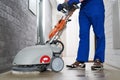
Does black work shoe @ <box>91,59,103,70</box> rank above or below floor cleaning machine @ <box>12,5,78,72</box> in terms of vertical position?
below

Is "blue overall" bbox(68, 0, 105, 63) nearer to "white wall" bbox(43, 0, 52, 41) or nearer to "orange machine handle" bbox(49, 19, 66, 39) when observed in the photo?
"orange machine handle" bbox(49, 19, 66, 39)

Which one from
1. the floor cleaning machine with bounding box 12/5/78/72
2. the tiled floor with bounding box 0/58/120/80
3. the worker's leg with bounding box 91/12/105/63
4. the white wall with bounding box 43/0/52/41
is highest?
the white wall with bounding box 43/0/52/41

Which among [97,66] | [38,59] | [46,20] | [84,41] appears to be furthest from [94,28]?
[46,20]

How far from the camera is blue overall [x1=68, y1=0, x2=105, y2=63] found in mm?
3047

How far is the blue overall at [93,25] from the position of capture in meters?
3.05

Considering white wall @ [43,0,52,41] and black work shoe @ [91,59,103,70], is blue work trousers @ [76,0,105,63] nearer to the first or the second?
black work shoe @ [91,59,103,70]

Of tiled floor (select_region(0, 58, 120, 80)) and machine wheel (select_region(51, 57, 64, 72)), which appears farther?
machine wheel (select_region(51, 57, 64, 72))

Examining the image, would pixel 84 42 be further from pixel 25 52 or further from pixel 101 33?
pixel 25 52

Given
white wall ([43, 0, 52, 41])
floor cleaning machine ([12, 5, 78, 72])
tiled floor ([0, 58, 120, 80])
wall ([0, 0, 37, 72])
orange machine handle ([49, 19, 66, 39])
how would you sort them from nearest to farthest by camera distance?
tiled floor ([0, 58, 120, 80]), floor cleaning machine ([12, 5, 78, 72]), wall ([0, 0, 37, 72]), orange machine handle ([49, 19, 66, 39]), white wall ([43, 0, 52, 41])

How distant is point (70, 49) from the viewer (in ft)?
36.1

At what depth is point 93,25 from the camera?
3119 mm

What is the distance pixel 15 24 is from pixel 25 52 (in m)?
0.77

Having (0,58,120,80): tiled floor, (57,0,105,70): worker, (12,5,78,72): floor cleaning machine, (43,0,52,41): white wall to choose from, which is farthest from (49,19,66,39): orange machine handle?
(43,0,52,41): white wall

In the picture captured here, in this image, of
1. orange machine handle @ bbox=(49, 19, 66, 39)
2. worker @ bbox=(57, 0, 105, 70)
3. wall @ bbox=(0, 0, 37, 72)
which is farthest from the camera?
worker @ bbox=(57, 0, 105, 70)
